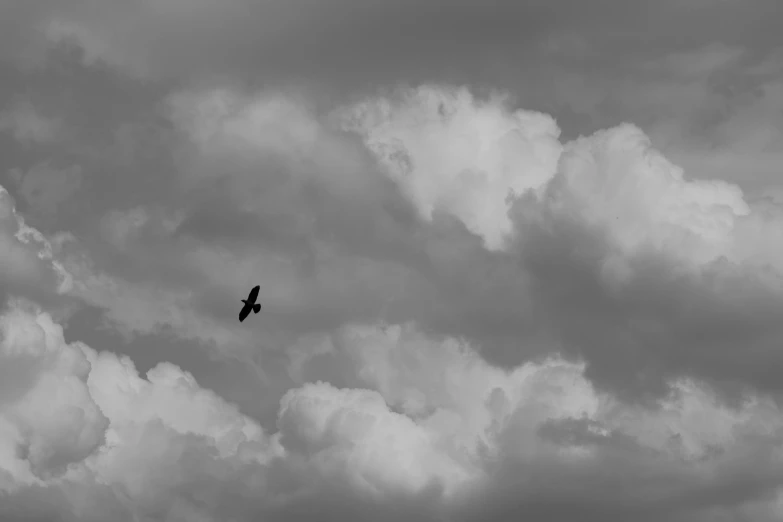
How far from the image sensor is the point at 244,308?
313ft
